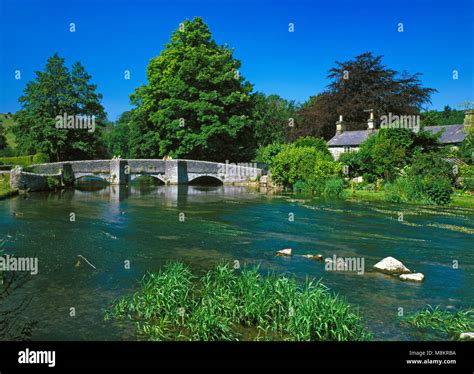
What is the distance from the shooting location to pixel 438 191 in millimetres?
30281

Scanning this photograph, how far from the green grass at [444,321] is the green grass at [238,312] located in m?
1.29

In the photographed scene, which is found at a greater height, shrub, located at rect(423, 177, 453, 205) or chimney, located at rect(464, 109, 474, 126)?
chimney, located at rect(464, 109, 474, 126)

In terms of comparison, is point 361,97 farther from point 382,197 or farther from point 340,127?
point 382,197

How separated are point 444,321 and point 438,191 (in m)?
22.2

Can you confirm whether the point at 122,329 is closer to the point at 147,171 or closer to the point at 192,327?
the point at 192,327

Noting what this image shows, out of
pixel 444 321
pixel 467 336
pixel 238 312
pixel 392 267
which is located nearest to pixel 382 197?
pixel 392 267

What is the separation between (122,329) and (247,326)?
2568mm

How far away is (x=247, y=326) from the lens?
9.96 m

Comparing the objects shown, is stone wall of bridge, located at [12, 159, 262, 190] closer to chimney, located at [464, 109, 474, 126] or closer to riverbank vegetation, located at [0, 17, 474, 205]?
riverbank vegetation, located at [0, 17, 474, 205]

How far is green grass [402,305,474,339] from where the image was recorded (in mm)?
9641

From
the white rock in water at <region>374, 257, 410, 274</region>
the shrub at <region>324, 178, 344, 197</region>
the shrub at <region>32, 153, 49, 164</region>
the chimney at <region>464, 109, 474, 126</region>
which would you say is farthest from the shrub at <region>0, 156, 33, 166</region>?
the chimney at <region>464, 109, 474, 126</region>
